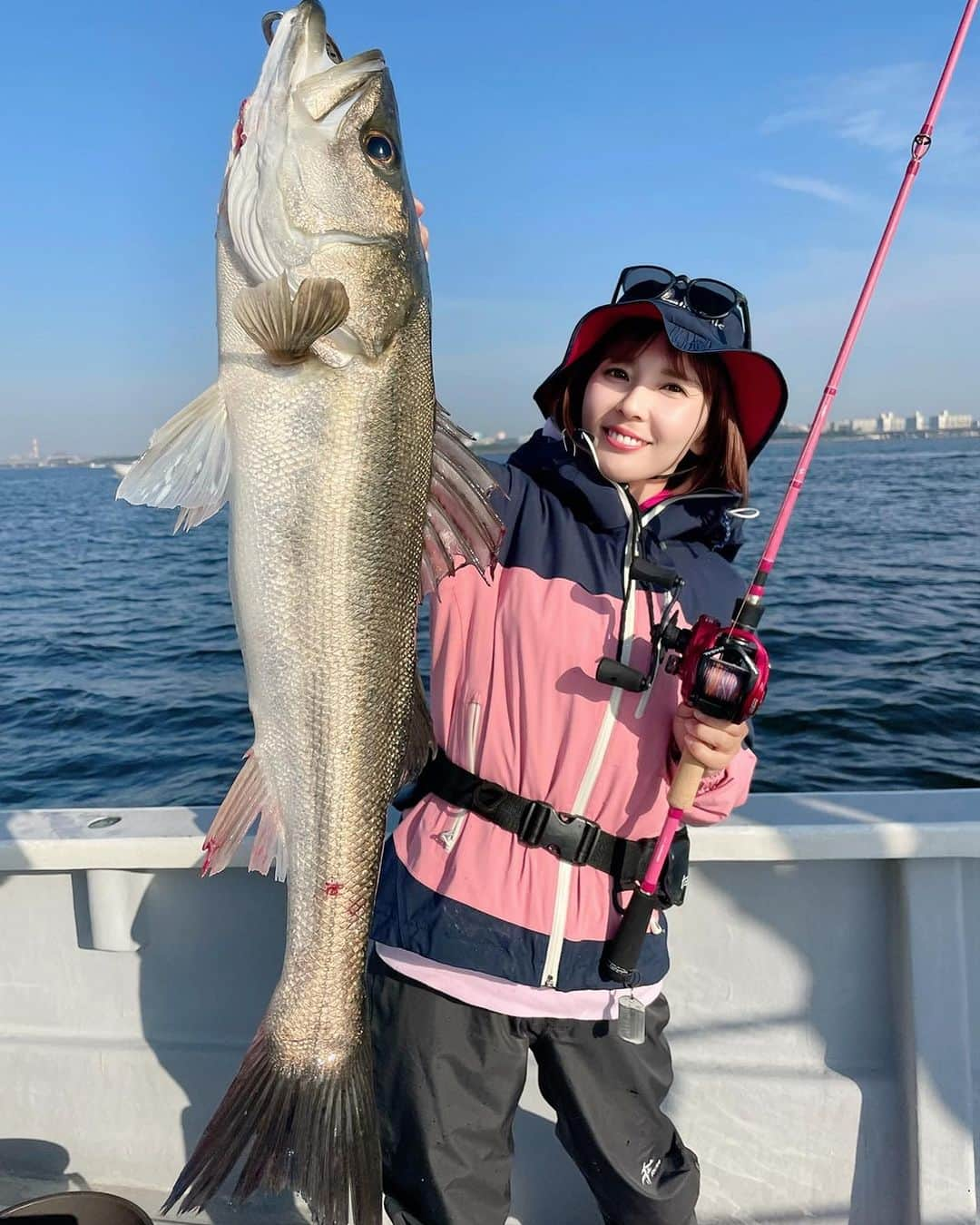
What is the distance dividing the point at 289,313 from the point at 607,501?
1.04m

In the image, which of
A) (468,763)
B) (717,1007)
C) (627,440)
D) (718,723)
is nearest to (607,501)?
(627,440)

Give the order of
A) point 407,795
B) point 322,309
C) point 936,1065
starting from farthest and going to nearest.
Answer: point 936,1065, point 407,795, point 322,309

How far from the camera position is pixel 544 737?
2.46m

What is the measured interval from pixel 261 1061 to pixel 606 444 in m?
1.82

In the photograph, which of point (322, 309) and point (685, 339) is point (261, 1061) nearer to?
point (322, 309)

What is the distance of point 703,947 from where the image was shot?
3291 mm

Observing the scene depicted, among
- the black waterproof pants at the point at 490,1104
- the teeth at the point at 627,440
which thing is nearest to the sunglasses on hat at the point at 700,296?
the teeth at the point at 627,440

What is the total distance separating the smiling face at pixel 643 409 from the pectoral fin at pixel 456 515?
497 mm

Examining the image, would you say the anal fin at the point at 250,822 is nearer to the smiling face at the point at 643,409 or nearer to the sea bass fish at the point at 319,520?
the sea bass fish at the point at 319,520

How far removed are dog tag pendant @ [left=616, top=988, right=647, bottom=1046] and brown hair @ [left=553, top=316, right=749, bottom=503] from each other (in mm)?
1436

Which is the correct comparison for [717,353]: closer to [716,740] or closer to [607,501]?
[607,501]

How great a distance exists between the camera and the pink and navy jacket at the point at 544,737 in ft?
7.80

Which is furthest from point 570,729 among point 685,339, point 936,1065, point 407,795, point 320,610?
point 936,1065

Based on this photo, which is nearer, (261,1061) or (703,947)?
(261,1061)
